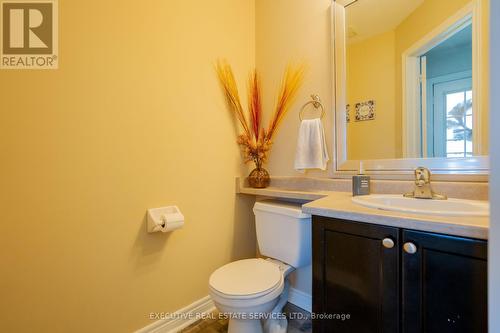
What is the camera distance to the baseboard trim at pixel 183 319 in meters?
1.28

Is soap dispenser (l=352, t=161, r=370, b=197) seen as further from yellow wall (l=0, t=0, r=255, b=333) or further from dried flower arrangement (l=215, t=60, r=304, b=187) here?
yellow wall (l=0, t=0, r=255, b=333)

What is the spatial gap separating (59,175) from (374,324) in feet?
4.65

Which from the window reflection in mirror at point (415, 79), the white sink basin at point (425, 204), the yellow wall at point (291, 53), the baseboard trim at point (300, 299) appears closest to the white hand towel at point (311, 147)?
the yellow wall at point (291, 53)

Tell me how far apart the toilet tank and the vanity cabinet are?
1.09ft

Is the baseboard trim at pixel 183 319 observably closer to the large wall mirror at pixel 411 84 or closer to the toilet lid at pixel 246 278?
the toilet lid at pixel 246 278

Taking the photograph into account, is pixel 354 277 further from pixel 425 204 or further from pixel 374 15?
pixel 374 15

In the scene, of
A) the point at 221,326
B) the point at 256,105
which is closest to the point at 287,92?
the point at 256,105

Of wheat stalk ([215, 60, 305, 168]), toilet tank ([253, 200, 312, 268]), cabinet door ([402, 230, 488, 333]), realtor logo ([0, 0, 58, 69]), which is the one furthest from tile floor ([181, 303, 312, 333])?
realtor logo ([0, 0, 58, 69])

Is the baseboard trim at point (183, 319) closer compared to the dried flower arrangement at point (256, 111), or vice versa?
the baseboard trim at point (183, 319)

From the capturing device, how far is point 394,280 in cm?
73

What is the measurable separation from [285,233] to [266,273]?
25 cm

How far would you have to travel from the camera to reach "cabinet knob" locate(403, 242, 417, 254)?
690 millimetres

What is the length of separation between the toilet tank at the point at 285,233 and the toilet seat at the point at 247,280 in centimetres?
10

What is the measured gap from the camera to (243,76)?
1.80 m
